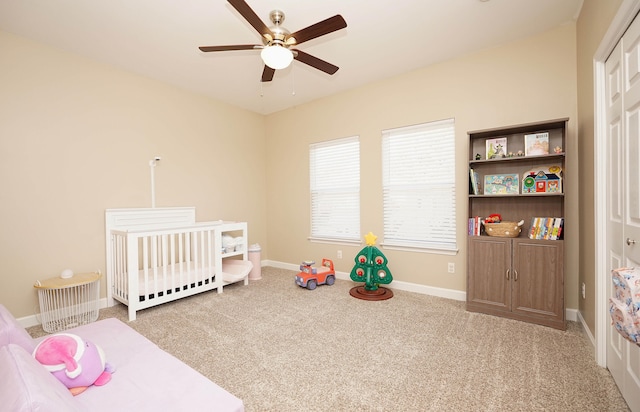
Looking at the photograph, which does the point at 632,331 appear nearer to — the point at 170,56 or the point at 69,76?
the point at 170,56

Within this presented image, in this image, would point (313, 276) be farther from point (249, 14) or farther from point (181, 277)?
point (249, 14)

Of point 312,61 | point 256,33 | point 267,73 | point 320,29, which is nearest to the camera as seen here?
point 320,29

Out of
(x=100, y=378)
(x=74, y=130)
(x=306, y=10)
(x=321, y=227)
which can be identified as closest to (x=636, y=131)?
(x=306, y=10)

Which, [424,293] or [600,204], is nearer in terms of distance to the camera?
[600,204]

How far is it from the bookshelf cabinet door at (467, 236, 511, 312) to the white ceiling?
6.20 feet

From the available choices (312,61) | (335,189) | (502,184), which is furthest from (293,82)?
(502,184)

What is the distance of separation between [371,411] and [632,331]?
1.13 metres

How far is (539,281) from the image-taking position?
242 cm

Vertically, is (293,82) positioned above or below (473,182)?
above

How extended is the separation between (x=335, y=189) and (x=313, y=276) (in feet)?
4.18

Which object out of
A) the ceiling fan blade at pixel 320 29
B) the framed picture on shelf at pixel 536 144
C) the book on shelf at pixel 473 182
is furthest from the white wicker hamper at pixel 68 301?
the framed picture on shelf at pixel 536 144

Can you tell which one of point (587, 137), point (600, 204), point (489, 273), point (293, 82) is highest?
point (293, 82)

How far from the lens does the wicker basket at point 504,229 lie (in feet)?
8.39

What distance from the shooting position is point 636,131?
4.66ft
